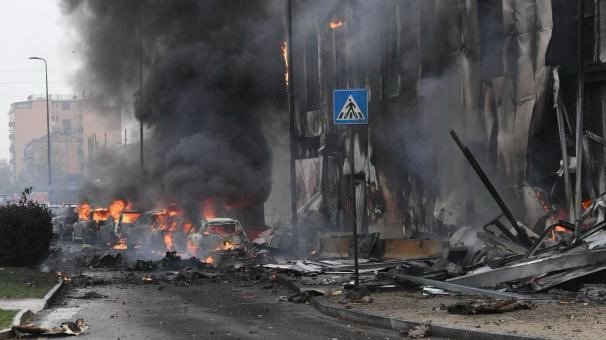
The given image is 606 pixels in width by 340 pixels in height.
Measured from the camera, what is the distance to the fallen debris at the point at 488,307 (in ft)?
34.0

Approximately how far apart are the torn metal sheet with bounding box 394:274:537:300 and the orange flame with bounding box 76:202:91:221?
27481 mm

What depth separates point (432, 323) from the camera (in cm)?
978

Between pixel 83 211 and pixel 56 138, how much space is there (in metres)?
Result: 86.6

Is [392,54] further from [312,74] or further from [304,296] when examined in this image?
[304,296]

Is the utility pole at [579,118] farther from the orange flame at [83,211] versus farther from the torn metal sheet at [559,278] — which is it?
the orange flame at [83,211]

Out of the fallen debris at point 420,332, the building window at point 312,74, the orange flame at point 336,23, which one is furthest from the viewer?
the building window at point 312,74

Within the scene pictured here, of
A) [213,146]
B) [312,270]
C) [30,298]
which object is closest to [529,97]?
[312,270]

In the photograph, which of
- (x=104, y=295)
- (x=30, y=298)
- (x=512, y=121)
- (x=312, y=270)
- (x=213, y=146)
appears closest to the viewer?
(x=30, y=298)

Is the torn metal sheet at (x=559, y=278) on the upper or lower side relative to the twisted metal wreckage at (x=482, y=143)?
lower

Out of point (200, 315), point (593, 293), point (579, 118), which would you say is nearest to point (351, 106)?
point (200, 315)

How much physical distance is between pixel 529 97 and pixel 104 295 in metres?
9.58

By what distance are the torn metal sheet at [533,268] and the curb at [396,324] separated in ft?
6.61

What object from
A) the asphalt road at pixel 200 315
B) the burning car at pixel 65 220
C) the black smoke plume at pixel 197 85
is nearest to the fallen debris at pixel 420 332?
the asphalt road at pixel 200 315

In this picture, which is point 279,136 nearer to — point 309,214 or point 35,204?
point 309,214
